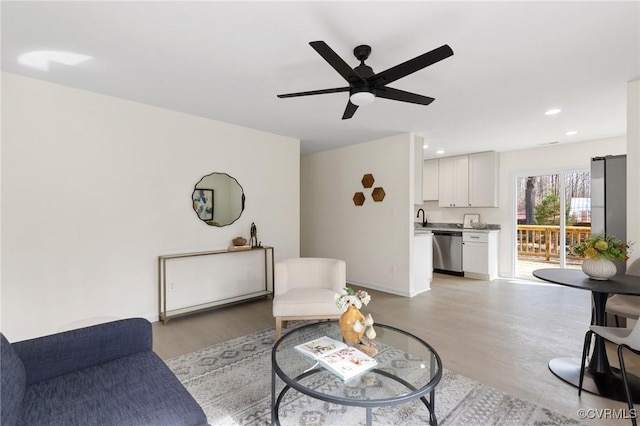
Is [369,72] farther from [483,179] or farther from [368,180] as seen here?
[483,179]

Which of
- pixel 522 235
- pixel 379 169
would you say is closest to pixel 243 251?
pixel 379 169

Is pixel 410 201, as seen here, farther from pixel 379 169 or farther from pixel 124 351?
pixel 124 351

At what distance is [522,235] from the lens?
5.79 metres

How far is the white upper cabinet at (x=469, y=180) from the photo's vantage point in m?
5.73

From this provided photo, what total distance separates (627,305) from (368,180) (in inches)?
128

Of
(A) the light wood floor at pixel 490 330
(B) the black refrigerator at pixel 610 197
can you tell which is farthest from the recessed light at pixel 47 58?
(B) the black refrigerator at pixel 610 197

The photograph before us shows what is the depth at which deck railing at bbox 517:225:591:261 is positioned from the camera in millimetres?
5176

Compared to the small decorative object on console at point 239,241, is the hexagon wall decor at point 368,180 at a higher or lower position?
higher

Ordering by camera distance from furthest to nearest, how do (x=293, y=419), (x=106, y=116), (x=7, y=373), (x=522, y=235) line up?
(x=522, y=235) → (x=106, y=116) → (x=293, y=419) → (x=7, y=373)

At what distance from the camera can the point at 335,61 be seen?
1.78 m

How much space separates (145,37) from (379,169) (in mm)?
3535

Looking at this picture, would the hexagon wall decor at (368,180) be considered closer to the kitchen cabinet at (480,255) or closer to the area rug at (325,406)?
the kitchen cabinet at (480,255)

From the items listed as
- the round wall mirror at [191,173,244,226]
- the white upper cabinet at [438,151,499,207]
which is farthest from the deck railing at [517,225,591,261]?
the round wall mirror at [191,173,244,226]

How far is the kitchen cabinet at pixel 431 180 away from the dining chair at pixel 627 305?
3.98 meters
